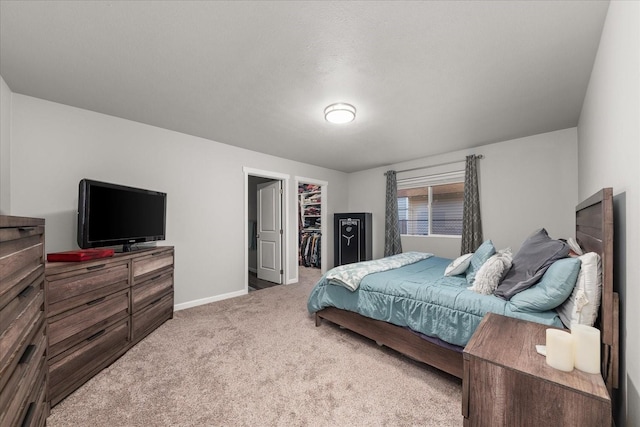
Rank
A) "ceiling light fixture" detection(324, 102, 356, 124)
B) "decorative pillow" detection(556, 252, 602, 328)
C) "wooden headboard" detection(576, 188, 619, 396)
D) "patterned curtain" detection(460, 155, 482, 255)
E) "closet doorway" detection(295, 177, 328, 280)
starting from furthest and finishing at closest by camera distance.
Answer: "closet doorway" detection(295, 177, 328, 280) < "patterned curtain" detection(460, 155, 482, 255) < "ceiling light fixture" detection(324, 102, 356, 124) < "decorative pillow" detection(556, 252, 602, 328) < "wooden headboard" detection(576, 188, 619, 396)

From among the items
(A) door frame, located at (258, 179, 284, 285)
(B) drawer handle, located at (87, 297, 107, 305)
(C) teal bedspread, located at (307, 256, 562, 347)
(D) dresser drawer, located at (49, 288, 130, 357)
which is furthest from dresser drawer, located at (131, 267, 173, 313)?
(A) door frame, located at (258, 179, 284, 285)

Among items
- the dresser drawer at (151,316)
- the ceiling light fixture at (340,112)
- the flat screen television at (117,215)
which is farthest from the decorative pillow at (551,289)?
the flat screen television at (117,215)

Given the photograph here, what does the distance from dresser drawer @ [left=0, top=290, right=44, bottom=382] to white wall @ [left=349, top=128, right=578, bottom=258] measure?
4.67m

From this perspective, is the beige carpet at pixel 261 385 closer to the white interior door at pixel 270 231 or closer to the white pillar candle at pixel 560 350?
the white pillar candle at pixel 560 350

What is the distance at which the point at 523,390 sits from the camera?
0.94m

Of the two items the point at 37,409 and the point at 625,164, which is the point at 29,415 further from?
the point at 625,164

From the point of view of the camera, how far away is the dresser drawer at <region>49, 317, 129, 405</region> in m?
1.59

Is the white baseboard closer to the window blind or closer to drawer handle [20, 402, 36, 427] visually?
drawer handle [20, 402, 36, 427]

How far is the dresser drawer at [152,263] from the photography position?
7.63ft

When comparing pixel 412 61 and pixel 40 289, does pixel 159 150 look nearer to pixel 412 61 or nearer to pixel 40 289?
pixel 40 289

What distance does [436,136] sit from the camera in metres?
3.37

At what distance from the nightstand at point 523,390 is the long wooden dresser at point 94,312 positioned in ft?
7.90

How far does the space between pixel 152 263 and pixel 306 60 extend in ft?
7.96

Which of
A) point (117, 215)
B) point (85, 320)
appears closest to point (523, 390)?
point (85, 320)
